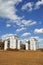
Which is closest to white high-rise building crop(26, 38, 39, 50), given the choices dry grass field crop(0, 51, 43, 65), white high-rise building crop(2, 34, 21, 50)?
white high-rise building crop(2, 34, 21, 50)

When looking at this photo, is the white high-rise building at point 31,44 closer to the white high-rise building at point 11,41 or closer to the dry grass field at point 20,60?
the white high-rise building at point 11,41

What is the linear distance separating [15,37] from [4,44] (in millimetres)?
5934

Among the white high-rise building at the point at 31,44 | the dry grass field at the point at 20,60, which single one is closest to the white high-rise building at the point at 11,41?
the white high-rise building at the point at 31,44

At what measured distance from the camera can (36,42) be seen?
7969 centimetres

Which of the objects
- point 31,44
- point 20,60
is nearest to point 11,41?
point 31,44

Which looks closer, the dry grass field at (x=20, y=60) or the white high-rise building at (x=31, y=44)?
the dry grass field at (x=20, y=60)

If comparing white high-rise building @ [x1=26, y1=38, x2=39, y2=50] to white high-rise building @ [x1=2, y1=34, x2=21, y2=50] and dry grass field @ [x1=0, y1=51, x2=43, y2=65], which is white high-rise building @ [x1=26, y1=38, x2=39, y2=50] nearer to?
white high-rise building @ [x1=2, y1=34, x2=21, y2=50]

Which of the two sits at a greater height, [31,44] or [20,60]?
[31,44]

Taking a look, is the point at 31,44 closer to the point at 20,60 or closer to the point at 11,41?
the point at 11,41

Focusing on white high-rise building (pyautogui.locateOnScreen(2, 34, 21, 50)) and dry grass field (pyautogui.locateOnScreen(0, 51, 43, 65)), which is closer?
dry grass field (pyautogui.locateOnScreen(0, 51, 43, 65))

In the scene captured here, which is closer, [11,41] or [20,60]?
[20,60]

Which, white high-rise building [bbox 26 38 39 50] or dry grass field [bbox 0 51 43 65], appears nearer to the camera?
dry grass field [bbox 0 51 43 65]

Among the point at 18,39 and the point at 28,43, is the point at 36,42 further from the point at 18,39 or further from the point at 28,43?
the point at 18,39

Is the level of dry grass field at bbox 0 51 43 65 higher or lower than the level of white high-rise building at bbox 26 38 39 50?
lower
